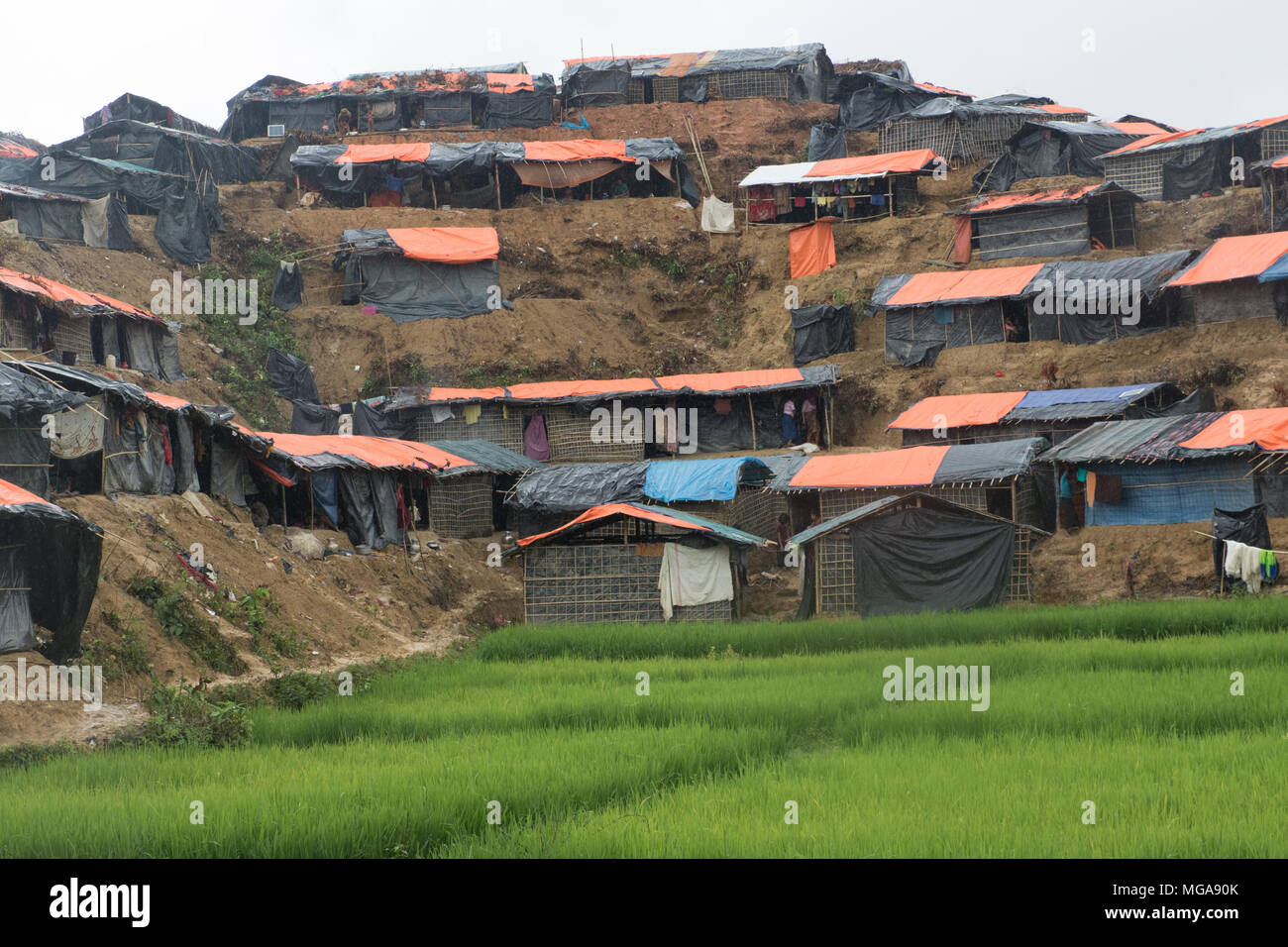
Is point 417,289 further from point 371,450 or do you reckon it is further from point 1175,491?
point 1175,491

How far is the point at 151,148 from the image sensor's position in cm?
4425

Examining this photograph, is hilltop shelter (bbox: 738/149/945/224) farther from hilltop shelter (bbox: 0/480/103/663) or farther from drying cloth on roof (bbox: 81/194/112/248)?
hilltop shelter (bbox: 0/480/103/663)

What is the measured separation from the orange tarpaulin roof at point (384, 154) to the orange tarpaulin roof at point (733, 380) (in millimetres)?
14484

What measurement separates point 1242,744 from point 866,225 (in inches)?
1275

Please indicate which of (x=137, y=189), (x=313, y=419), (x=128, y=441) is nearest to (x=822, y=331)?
(x=313, y=419)

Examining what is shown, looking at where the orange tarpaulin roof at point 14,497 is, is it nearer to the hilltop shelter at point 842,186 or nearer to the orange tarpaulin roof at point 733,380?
the orange tarpaulin roof at point 733,380

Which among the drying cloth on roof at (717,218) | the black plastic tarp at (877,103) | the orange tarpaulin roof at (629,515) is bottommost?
the orange tarpaulin roof at (629,515)

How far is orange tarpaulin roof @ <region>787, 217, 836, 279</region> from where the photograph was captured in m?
41.4

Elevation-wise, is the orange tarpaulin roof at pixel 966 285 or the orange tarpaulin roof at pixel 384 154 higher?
the orange tarpaulin roof at pixel 384 154

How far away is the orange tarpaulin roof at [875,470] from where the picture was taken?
27.9m

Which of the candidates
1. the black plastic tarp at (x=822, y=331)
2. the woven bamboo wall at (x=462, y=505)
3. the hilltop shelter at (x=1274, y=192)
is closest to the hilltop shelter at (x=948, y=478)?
the woven bamboo wall at (x=462, y=505)

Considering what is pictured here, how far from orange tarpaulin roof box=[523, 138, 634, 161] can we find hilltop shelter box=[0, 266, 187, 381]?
54.1ft

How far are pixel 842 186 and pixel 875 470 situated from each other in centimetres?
1753
